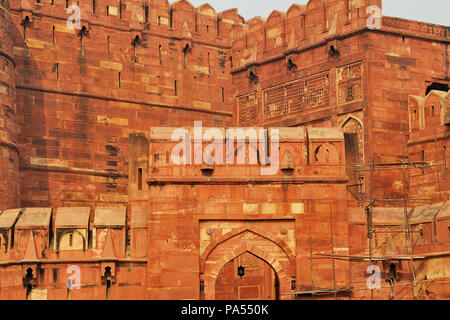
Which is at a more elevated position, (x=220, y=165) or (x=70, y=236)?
(x=220, y=165)

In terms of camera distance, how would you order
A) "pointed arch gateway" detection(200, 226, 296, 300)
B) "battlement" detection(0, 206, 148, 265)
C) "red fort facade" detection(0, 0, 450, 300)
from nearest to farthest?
"battlement" detection(0, 206, 148, 265) < "red fort facade" detection(0, 0, 450, 300) < "pointed arch gateway" detection(200, 226, 296, 300)

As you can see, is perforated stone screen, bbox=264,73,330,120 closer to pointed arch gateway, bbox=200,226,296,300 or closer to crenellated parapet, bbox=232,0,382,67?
crenellated parapet, bbox=232,0,382,67

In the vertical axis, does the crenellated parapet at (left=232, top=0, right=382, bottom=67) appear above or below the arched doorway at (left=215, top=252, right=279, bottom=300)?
above

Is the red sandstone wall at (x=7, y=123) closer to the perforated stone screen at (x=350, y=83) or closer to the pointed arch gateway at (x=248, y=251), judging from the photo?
the pointed arch gateway at (x=248, y=251)

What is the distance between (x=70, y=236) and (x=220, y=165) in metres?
3.51

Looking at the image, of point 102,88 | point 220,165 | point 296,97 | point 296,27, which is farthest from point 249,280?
point 220,165

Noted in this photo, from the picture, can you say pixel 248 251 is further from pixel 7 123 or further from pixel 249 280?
pixel 7 123

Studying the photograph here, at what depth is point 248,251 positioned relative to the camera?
2395 cm

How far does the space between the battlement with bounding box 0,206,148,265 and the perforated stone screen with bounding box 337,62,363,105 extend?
940 cm

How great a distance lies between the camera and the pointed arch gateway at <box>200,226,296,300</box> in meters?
23.8

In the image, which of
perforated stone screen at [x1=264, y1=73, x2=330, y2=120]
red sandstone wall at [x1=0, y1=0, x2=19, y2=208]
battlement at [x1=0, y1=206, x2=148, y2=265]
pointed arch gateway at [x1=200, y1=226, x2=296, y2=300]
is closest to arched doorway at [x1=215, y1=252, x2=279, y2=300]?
perforated stone screen at [x1=264, y1=73, x2=330, y2=120]

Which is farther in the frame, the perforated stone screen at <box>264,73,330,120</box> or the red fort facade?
the perforated stone screen at <box>264,73,330,120</box>

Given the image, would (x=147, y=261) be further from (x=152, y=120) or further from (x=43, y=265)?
(x=152, y=120)

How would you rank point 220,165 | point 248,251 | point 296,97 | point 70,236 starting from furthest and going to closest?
point 296,97 → point 220,165 → point 248,251 → point 70,236
